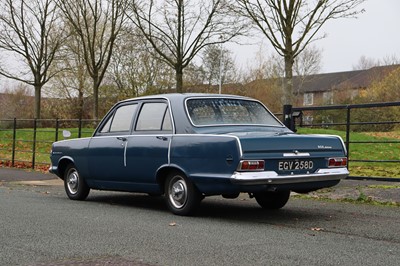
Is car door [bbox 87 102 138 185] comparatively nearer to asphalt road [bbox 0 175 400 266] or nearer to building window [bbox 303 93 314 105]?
asphalt road [bbox 0 175 400 266]

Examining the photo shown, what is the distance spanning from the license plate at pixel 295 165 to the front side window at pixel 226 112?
4.05ft

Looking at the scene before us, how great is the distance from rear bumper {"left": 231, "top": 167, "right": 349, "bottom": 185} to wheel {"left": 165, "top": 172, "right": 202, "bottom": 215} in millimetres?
862

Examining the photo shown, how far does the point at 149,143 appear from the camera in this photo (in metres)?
7.94

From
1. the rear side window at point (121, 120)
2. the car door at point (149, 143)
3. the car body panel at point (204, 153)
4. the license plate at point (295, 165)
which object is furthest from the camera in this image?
the rear side window at point (121, 120)

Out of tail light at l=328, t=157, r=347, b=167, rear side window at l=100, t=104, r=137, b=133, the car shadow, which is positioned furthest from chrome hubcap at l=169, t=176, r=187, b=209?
tail light at l=328, t=157, r=347, b=167

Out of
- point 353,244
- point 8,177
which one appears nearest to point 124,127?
point 353,244

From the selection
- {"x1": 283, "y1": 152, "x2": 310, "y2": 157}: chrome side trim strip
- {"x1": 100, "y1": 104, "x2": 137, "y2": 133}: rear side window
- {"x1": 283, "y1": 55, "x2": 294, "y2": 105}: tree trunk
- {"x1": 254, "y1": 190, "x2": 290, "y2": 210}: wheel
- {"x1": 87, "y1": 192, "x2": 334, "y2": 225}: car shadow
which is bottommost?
{"x1": 87, "y1": 192, "x2": 334, "y2": 225}: car shadow

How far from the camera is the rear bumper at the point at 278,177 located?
257 inches

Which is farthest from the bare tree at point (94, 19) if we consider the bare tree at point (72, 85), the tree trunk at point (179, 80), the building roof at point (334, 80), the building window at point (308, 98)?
the building window at point (308, 98)

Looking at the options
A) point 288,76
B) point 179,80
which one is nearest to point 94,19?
point 179,80

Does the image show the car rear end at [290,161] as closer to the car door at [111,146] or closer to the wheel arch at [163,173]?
the wheel arch at [163,173]

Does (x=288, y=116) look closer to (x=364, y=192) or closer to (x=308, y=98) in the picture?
(x=364, y=192)

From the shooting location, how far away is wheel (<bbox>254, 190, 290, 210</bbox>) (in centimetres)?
830

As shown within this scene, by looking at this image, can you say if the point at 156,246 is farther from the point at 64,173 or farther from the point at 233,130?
the point at 64,173
